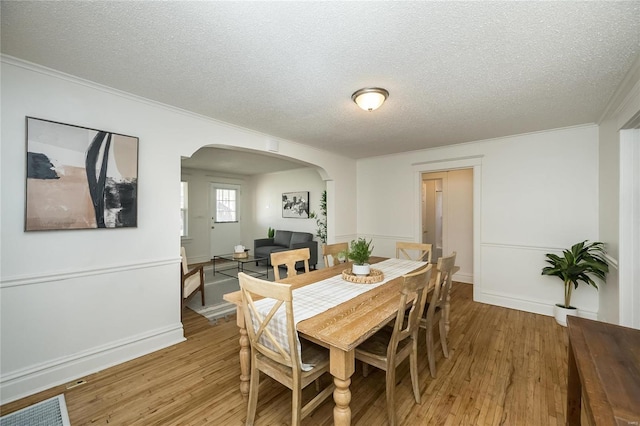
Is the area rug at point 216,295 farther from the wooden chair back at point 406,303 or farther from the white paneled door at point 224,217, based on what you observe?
the wooden chair back at point 406,303

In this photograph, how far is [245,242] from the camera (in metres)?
7.87

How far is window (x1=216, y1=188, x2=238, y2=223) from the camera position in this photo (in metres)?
7.26

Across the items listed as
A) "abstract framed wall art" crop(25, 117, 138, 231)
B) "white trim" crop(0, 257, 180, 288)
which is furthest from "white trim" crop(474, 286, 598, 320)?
"abstract framed wall art" crop(25, 117, 138, 231)

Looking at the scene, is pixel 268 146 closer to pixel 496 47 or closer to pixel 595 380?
pixel 496 47

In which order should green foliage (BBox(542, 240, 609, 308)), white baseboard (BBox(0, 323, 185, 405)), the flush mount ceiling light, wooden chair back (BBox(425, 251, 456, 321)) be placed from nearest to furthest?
white baseboard (BBox(0, 323, 185, 405)) < wooden chair back (BBox(425, 251, 456, 321)) < the flush mount ceiling light < green foliage (BBox(542, 240, 609, 308))

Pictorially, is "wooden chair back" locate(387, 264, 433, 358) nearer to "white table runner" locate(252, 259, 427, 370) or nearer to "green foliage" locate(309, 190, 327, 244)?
"white table runner" locate(252, 259, 427, 370)

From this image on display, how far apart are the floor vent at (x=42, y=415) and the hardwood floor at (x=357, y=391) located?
0.06 metres

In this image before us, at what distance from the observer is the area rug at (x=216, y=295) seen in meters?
3.43

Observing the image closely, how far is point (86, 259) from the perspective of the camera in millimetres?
2191

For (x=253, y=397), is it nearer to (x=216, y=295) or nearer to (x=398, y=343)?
(x=398, y=343)

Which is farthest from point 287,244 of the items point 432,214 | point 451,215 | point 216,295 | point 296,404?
point 296,404

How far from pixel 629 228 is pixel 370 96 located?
2.65m

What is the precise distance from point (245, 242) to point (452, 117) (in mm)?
6553

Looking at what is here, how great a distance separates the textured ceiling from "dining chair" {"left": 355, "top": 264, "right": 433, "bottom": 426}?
4.79ft
